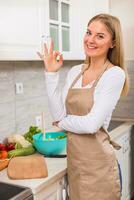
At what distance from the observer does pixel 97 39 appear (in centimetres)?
140

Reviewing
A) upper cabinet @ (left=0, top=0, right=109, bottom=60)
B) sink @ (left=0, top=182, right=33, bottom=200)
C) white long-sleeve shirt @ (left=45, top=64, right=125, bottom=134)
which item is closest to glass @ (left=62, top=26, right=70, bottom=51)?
upper cabinet @ (left=0, top=0, right=109, bottom=60)

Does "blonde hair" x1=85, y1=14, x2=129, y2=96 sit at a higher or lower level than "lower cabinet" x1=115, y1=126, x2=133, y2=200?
higher

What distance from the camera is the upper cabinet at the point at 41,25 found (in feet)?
4.88

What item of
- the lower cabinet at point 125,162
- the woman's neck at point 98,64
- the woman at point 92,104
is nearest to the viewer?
the woman at point 92,104

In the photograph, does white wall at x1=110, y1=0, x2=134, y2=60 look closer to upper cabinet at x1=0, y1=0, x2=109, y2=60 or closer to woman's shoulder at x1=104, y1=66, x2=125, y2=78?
upper cabinet at x1=0, y1=0, x2=109, y2=60

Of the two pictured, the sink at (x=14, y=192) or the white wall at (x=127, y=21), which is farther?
the white wall at (x=127, y=21)

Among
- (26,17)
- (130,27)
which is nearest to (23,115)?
(26,17)

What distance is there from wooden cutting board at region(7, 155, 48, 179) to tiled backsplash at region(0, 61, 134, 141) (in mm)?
464

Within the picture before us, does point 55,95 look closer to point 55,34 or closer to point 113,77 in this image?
point 113,77

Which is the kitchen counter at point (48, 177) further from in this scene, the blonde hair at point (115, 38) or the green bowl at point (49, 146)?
the blonde hair at point (115, 38)

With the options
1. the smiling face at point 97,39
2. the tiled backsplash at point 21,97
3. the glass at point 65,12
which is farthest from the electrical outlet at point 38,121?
the smiling face at point 97,39

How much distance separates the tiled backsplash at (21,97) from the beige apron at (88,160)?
0.61 m

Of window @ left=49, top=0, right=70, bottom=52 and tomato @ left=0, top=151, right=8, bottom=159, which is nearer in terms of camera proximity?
tomato @ left=0, top=151, right=8, bottom=159

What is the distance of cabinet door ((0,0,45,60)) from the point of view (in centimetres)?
146
